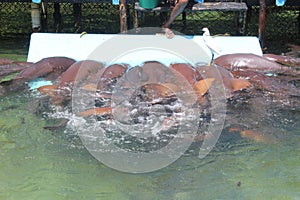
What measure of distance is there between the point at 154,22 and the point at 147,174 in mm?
8868

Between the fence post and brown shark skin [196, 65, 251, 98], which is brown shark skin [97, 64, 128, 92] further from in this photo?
the fence post

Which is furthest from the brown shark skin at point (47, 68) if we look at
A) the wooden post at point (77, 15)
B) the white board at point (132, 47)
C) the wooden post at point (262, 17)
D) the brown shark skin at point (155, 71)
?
the wooden post at point (262, 17)

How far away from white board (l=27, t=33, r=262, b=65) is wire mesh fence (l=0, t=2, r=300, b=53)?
2699 mm

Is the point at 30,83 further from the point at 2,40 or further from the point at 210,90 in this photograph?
the point at 2,40

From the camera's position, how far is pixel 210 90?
6691 mm

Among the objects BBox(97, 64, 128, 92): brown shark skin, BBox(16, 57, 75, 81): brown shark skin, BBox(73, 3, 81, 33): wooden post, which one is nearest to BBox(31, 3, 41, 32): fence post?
BBox(73, 3, 81, 33): wooden post

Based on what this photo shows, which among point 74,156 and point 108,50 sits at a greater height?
point 108,50

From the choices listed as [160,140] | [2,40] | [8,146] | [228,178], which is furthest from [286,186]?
[2,40]

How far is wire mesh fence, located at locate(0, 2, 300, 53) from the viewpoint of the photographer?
40.2ft

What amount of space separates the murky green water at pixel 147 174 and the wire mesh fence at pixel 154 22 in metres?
6.20

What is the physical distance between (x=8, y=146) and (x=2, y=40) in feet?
22.4

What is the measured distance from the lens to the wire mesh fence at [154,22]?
1225 cm

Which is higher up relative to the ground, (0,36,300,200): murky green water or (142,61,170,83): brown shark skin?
(142,61,170,83): brown shark skin

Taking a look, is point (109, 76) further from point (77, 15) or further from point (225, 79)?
point (77, 15)
